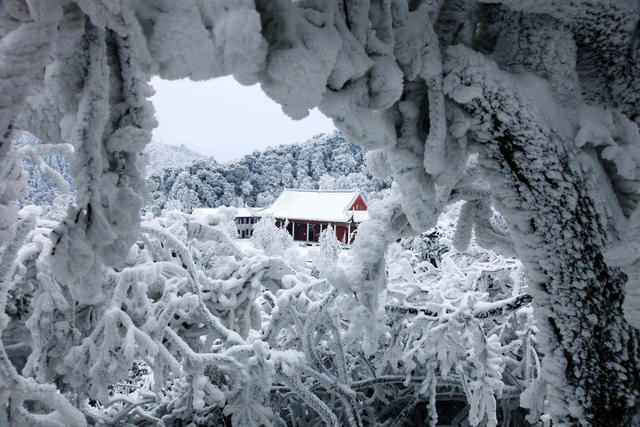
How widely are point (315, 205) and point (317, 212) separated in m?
0.91

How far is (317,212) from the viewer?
25859 mm

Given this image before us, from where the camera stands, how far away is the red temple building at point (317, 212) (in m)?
24.7

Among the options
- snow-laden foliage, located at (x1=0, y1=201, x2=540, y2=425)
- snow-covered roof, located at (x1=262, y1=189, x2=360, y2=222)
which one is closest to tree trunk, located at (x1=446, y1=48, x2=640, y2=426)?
snow-laden foliage, located at (x1=0, y1=201, x2=540, y2=425)

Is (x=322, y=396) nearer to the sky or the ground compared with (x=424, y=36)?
nearer to the ground

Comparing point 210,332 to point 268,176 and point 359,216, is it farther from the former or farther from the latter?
point 268,176

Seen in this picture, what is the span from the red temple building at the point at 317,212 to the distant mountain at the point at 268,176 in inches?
97.7

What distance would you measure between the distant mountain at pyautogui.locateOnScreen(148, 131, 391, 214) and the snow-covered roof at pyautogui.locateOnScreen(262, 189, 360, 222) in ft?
8.17

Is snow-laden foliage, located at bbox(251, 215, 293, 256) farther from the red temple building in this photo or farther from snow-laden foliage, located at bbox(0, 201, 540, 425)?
snow-laden foliage, located at bbox(0, 201, 540, 425)

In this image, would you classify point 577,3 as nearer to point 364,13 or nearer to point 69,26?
point 364,13

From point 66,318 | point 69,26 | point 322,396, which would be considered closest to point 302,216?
point 322,396

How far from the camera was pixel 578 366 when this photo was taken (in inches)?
50.4

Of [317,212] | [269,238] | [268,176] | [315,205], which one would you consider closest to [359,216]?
[317,212]

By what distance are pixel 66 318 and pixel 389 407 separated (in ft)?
12.9

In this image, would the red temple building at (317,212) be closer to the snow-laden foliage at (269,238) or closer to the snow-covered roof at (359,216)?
the snow-covered roof at (359,216)
